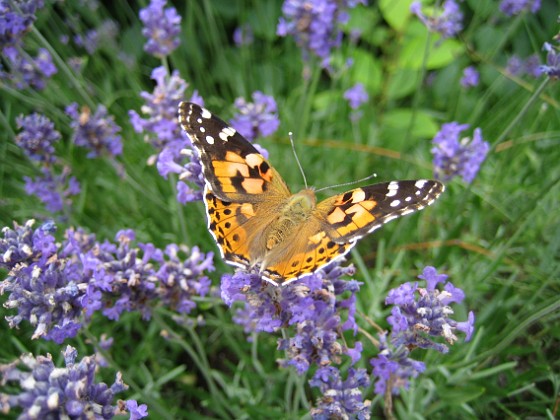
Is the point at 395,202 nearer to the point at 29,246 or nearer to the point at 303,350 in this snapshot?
the point at 303,350

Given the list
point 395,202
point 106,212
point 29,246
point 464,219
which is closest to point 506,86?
point 464,219

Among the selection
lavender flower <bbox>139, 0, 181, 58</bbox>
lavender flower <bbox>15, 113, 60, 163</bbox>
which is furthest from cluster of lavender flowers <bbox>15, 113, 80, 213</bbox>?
lavender flower <bbox>139, 0, 181, 58</bbox>

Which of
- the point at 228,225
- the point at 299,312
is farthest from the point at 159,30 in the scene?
the point at 299,312

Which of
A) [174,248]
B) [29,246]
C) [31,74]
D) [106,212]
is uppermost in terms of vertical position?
[31,74]

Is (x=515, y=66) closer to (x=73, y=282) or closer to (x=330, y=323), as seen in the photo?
(x=330, y=323)

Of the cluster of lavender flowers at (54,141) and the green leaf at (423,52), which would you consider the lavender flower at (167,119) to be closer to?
the cluster of lavender flowers at (54,141)

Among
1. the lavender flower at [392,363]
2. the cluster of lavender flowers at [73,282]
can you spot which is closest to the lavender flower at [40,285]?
the cluster of lavender flowers at [73,282]
